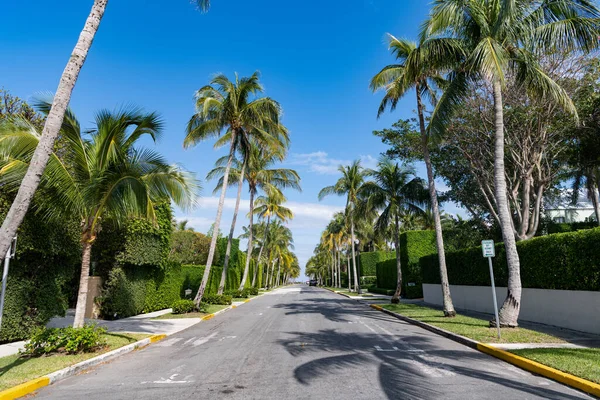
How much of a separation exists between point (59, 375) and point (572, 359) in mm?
9063

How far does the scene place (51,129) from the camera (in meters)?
6.36

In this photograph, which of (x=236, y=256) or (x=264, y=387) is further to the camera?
(x=236, y=256)

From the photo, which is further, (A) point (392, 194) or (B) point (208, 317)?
(A) point (392, 194)

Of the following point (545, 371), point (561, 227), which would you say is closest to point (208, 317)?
point (545, 371)

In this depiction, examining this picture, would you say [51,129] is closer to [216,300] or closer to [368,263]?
[216,300]

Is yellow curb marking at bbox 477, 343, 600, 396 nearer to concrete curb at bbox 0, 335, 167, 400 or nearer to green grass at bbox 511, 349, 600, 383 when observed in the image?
green grass at bbox 511, 349, 600, 383

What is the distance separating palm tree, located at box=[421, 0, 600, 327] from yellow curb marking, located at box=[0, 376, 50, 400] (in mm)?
10981

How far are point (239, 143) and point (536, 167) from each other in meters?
15.7

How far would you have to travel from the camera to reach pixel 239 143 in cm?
2295

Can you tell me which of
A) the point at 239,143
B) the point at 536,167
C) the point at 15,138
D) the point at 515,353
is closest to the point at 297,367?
the point at 515,353

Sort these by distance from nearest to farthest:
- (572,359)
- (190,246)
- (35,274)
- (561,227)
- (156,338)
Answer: (572,359) < (35,274) < (156,338) < (561,227) < (190,246)

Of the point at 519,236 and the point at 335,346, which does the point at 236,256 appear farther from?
the point at 335,346

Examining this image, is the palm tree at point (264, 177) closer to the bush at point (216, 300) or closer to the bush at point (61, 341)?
the bush at point (216, 300)

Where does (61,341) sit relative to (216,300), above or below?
above
